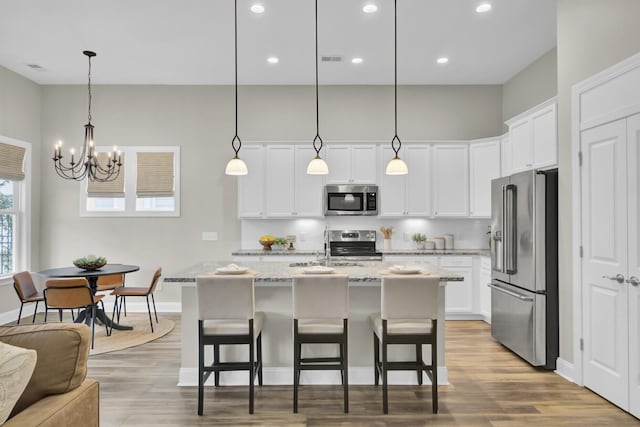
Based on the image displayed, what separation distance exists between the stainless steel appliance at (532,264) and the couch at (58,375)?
365 cm

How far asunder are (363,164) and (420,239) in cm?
140

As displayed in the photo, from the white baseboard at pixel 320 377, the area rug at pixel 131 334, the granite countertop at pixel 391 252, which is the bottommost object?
the area rug at pixel 131 334

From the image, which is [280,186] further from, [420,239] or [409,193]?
[420,239]

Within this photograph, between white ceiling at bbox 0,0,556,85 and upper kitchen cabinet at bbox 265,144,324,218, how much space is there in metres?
1.15

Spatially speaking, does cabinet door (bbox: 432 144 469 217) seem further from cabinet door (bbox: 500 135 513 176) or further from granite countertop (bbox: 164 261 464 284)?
granite countertop (bbox: 164 261 464 284)

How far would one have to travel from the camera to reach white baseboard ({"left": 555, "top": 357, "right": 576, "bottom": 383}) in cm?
361

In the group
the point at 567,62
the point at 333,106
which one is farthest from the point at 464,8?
the point at 333,106

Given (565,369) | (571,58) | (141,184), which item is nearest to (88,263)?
(141,184)

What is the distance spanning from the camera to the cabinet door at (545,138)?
159 inches

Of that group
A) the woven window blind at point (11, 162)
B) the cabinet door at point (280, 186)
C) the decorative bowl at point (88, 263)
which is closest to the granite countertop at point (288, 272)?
the decorative bowl at point (88, 263)

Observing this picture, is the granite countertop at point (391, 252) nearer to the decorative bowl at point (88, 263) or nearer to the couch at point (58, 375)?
the decorative bowl at point (88, 263)

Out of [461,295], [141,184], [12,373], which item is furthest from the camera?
[141,184]

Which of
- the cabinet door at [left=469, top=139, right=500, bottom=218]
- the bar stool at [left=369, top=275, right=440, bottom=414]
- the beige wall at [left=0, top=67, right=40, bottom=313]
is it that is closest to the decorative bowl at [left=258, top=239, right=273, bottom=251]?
the cabinet door at [left=469, top=139, right=500, bottom=218]

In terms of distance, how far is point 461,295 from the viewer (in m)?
5.73
